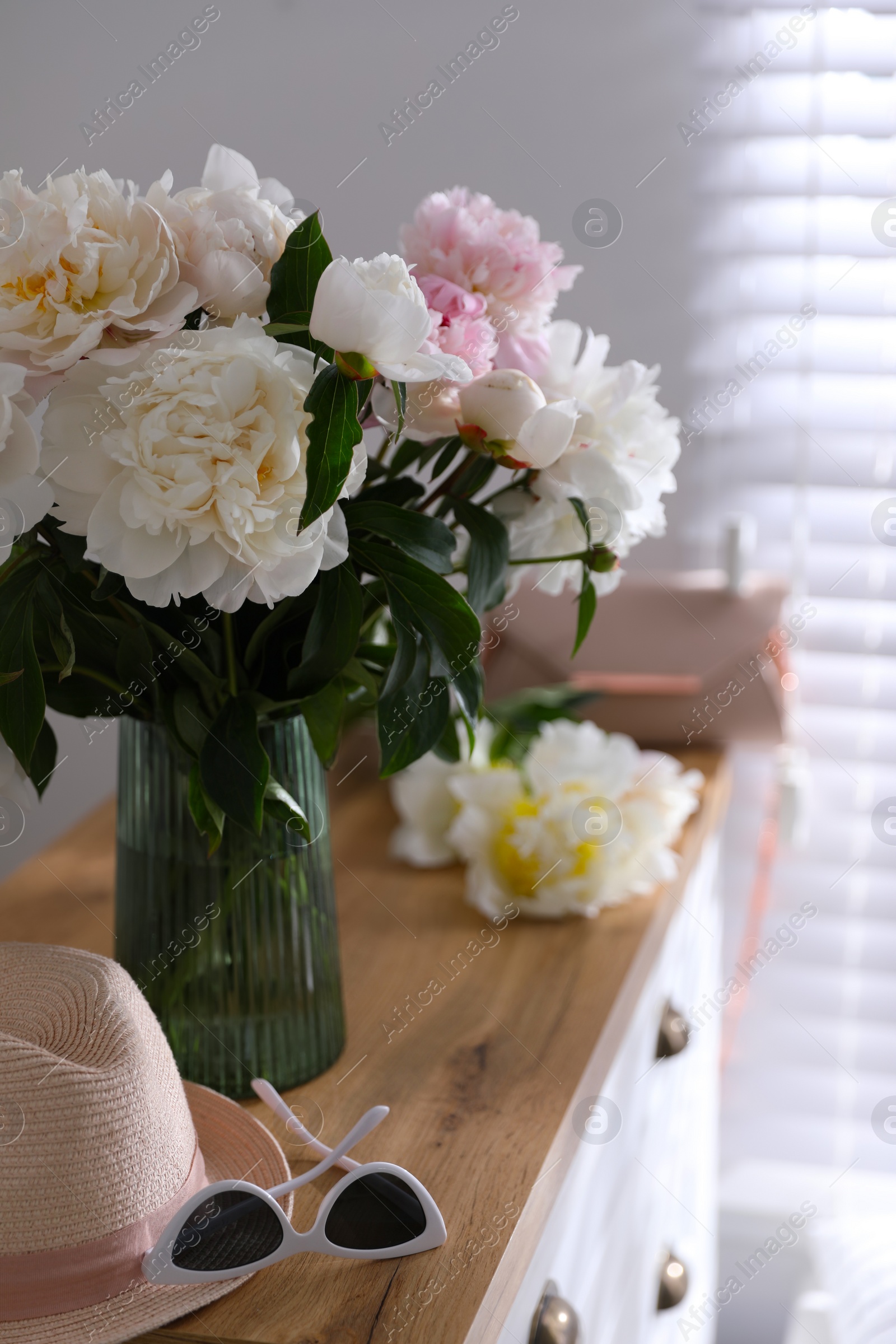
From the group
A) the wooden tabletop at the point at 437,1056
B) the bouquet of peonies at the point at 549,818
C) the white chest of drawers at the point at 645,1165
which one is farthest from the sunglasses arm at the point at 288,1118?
the bouquet of peonies at the point at 549,818

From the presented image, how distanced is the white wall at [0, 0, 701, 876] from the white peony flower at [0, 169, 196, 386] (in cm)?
73

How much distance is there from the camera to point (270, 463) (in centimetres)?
48

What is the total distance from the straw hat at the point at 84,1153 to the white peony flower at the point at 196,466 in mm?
192

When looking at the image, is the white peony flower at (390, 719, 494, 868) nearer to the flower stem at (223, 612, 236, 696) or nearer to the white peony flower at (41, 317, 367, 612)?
the flower stem at (223, 612, 236, 696)

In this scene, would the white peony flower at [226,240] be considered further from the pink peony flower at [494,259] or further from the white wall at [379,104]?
the white wall at [379,104]

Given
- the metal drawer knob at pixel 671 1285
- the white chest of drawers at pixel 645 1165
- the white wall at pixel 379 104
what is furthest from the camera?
the white wall at pixel 379 104

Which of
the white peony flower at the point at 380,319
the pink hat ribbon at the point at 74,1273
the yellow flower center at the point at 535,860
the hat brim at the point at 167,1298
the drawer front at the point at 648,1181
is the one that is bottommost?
the drawer front at the point at 648,1181

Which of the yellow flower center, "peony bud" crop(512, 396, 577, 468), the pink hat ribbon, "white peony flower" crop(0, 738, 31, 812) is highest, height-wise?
"peony bud" crop(512, 396, 577, 468)

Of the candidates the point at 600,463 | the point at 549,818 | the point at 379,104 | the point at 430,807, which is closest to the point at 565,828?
the point at 549,818

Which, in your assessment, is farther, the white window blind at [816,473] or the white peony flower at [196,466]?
the white window blind at [816,473]

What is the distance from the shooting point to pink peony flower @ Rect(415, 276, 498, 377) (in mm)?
542

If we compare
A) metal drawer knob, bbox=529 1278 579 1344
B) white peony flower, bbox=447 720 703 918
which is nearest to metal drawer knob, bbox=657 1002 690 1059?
white peony flower, bbox=447 720 703 918

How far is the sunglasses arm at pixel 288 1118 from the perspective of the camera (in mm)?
622

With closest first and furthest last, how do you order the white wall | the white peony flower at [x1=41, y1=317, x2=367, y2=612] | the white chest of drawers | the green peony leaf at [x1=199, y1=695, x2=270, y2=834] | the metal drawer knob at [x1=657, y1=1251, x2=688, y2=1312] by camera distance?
1. the white peony flower at [x1=41, y1=317, x2=367, y2=612]
2. the green peony leaf at [x1=199, y1=695, x2=270, y2=834]
3. the white chest of drawers
4. the metal drawer knob at [x1=657, y1=1251, x2=688, y2=1312]
5. the white wall
